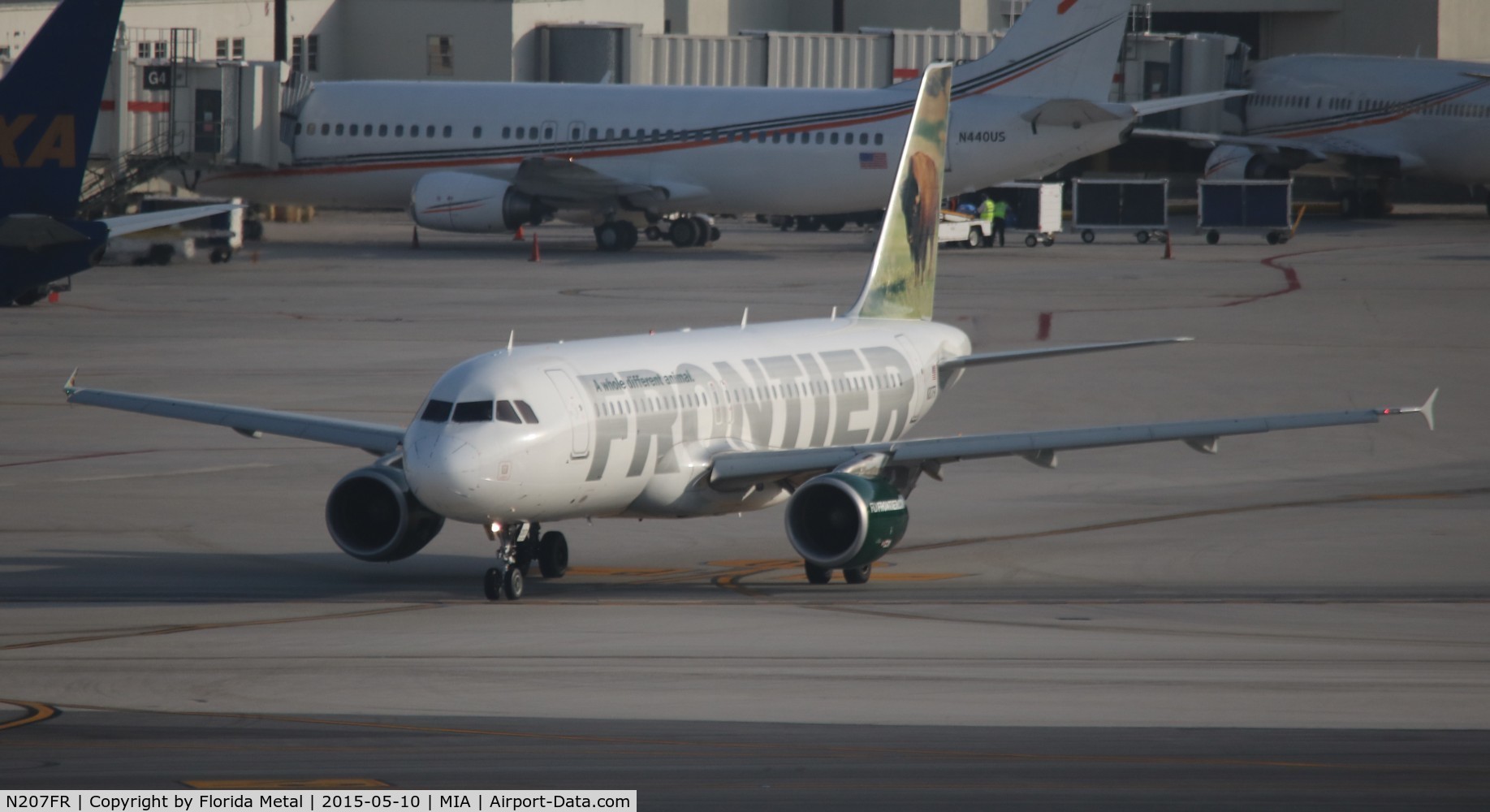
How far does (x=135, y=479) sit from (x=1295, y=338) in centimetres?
2611

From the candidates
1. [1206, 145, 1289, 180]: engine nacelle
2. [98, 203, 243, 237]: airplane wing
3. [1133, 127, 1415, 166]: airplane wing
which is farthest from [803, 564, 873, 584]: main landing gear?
[1206, 145, 1289, 180]: engine nacelle

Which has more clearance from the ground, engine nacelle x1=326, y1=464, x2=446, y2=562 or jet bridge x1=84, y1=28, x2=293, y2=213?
jet bridge x1=84, y1=28, x2=293, y2=213

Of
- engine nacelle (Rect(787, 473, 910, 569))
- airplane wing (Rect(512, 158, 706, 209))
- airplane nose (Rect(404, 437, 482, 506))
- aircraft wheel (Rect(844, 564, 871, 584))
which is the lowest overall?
aircraft wheel (Rect(844, 564, 871, 584))

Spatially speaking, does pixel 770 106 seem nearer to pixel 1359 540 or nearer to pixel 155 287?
pixel 155 287

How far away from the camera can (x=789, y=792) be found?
1238 centimetres

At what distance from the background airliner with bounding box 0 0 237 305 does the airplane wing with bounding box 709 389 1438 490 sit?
1025cm

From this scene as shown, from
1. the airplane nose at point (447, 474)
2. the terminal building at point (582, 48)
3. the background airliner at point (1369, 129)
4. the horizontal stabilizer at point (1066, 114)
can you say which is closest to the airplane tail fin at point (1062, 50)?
the horizontal stabilizer at point (1066, 114)

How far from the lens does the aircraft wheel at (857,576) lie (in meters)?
21.9

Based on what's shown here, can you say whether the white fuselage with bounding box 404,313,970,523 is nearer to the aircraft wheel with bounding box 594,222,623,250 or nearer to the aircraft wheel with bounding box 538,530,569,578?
the aircraft wheel with bounding box 538,530,569,578

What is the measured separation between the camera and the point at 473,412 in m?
20.1

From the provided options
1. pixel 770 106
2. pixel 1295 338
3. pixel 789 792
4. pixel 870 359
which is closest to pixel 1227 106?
pixel 770 106

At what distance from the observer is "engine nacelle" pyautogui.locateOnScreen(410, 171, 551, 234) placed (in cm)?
6341

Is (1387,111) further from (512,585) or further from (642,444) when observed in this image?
(512,585)

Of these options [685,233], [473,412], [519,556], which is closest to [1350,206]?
[685,233]
